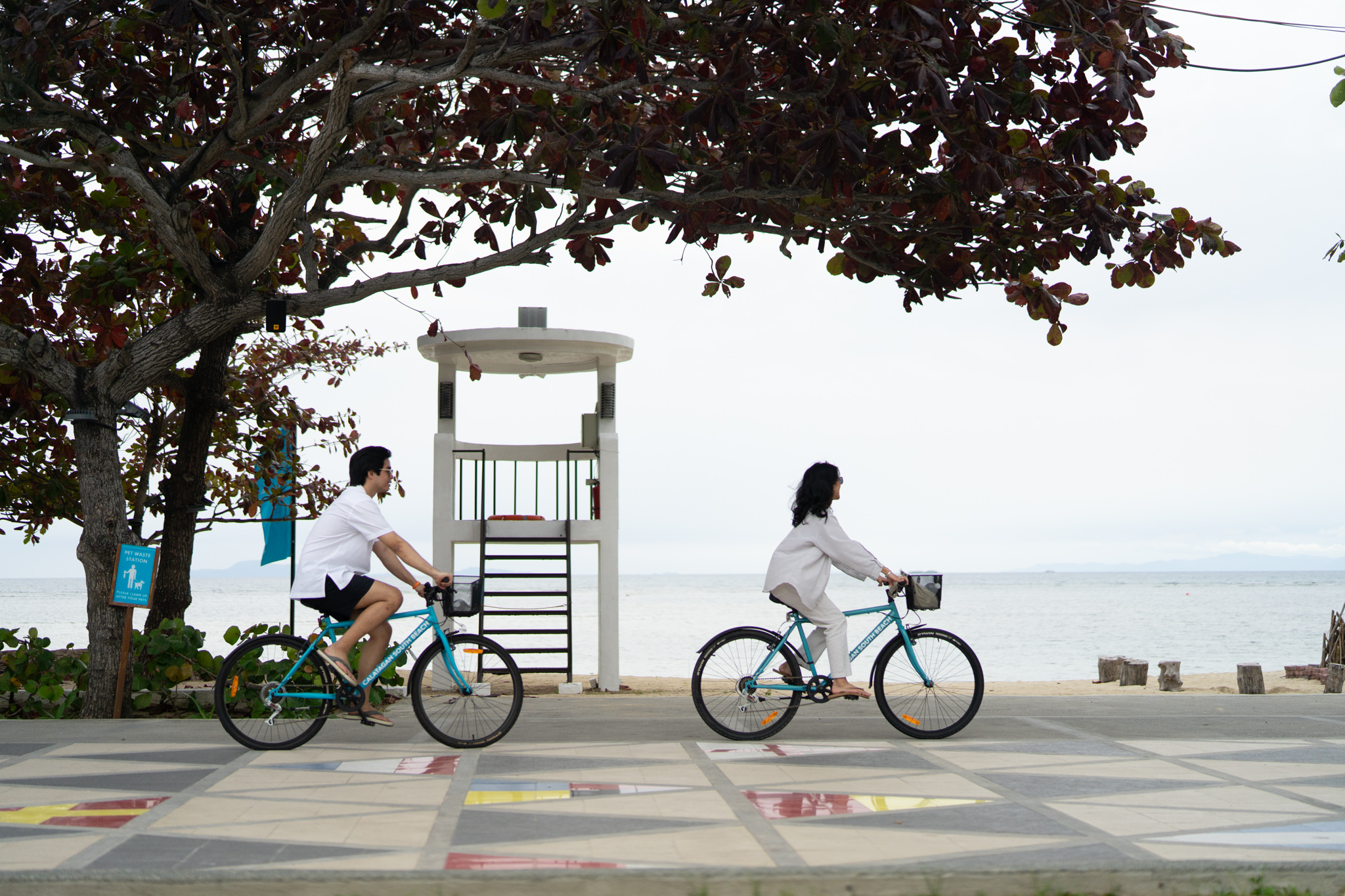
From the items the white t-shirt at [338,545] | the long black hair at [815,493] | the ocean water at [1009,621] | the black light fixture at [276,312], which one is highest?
the black light fixture at [276,312]

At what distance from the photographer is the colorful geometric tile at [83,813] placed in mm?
5051

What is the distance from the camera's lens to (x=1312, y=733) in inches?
317

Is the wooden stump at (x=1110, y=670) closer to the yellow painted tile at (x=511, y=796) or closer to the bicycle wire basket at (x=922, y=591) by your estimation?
the bicycle wire basket at (x=922, y=591)

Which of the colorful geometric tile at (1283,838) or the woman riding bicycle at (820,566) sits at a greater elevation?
the woman riding bicycle at (820,566)

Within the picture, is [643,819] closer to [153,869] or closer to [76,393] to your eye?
[153,869]

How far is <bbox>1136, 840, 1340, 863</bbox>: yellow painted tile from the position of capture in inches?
170

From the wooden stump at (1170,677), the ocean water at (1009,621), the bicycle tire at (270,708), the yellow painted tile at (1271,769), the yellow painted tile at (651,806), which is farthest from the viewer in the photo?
the ocean water at (1009,621)

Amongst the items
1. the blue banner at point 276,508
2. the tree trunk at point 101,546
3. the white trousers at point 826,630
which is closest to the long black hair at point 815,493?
the white trousers at point 826,630

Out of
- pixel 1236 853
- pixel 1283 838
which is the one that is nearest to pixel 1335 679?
pixel 1283 838

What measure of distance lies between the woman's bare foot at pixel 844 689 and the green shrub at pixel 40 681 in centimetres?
615

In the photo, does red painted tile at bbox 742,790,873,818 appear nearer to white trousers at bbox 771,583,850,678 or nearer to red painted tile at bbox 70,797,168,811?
white trousers at bbox 771,583,850,678

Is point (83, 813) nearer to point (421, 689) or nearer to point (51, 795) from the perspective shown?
point (51, 795)

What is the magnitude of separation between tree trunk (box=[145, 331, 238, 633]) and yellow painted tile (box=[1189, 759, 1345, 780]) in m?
9.60

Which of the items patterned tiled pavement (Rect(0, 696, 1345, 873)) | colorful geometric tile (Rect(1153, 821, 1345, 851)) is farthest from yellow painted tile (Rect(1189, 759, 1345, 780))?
colorful geometric tile (Rect(1153, 821, 1345, 851))
